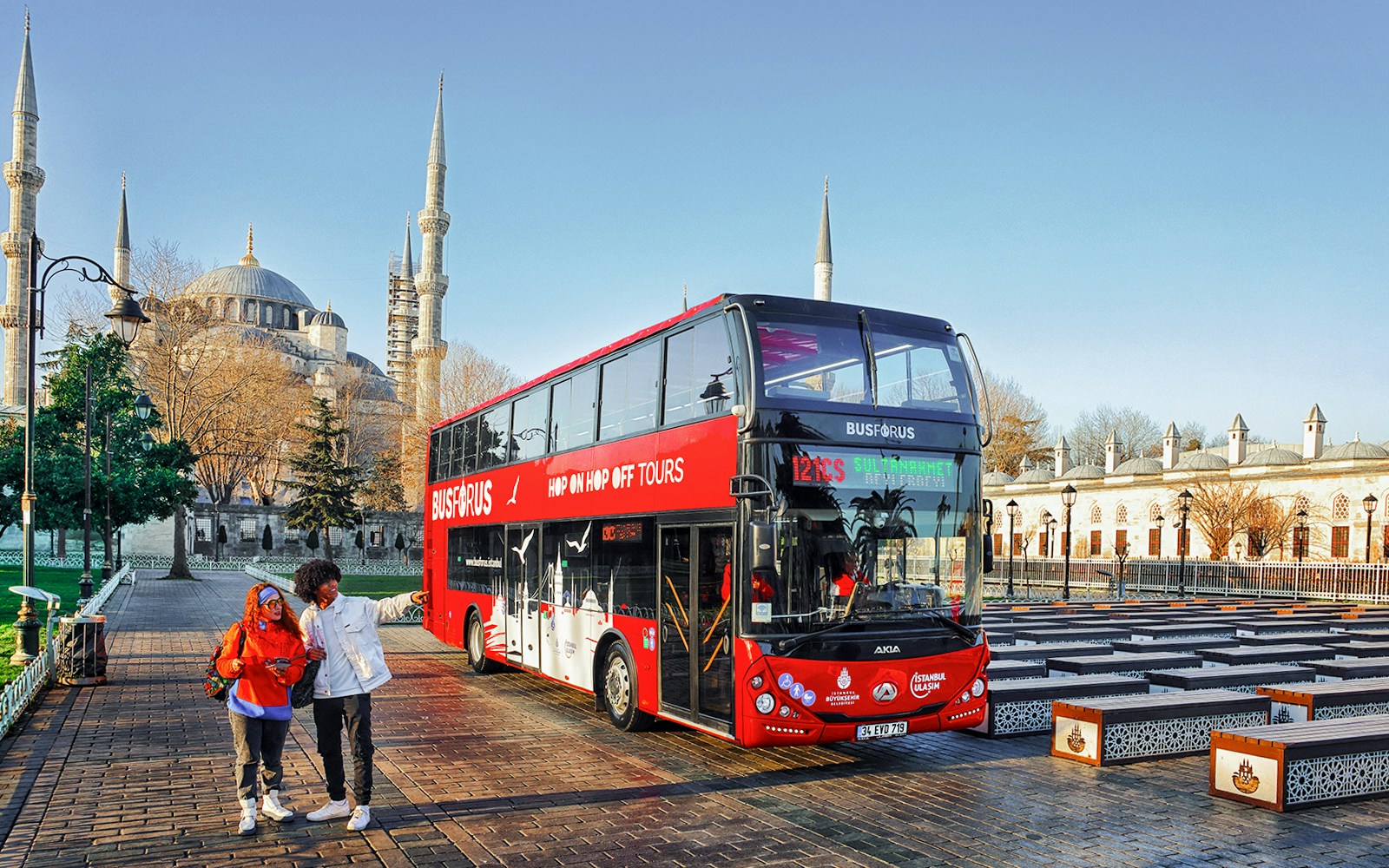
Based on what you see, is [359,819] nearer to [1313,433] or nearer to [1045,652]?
[1045,652]

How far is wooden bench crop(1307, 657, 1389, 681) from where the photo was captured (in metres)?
11.9

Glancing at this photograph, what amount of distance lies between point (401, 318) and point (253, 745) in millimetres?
97302

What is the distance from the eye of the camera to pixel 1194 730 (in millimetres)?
8758

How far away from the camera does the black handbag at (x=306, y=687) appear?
20.2 ft

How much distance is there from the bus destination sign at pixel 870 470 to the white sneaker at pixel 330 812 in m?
3.82

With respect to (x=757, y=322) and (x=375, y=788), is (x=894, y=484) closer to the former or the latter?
(x=757, y=322)

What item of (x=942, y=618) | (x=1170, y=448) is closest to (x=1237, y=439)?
(x=1170, y=448)

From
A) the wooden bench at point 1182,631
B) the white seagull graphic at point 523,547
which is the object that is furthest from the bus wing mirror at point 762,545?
the wooden bench at point 1182,631

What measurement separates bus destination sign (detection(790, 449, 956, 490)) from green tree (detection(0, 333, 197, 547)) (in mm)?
29034

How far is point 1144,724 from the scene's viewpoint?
845 cm

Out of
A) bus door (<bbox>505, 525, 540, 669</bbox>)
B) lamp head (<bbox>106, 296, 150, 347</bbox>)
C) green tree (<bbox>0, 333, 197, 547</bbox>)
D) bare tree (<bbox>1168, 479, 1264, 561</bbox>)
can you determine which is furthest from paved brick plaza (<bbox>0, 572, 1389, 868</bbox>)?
bare tree (<bbox>1168, 479, 1264, 561</bbox>)

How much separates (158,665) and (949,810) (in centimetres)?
1178

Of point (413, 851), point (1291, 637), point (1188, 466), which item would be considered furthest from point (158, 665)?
point (1188, 466)

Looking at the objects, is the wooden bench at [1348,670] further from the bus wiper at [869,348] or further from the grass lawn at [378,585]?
the grass lawn at [378,585]
